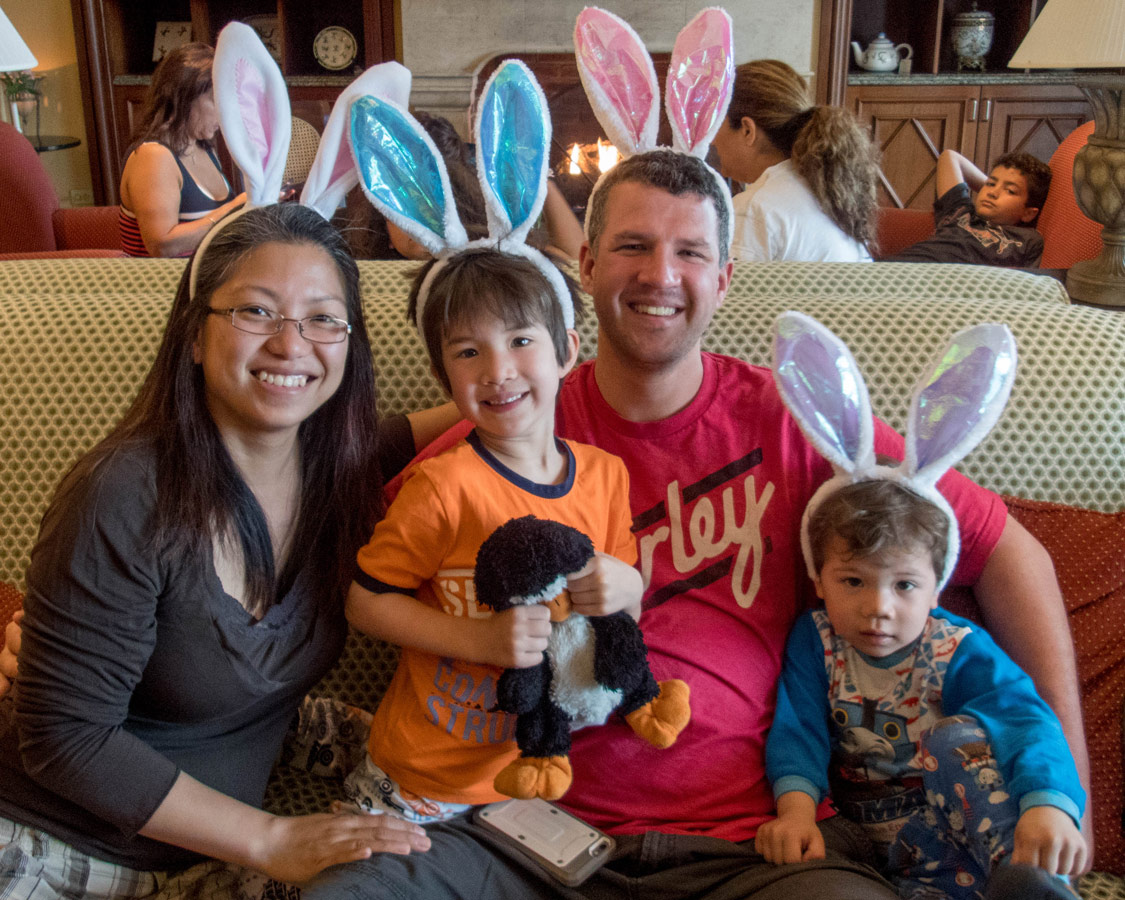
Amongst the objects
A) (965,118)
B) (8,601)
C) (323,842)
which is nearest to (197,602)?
(323,842)

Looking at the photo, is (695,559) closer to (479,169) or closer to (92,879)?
(479,169)

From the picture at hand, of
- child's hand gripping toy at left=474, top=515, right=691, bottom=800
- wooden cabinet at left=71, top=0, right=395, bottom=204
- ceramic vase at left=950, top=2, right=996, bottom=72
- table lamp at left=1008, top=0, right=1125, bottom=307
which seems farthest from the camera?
wooden cabinet at left=71, top=0, right=395, bottom=204

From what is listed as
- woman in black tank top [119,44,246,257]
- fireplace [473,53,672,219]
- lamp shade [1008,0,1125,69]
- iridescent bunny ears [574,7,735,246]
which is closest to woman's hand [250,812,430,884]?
iridescent bunny ears [574,7,735,246]

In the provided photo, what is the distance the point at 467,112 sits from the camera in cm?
528

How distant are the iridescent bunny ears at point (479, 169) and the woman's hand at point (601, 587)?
336 mm

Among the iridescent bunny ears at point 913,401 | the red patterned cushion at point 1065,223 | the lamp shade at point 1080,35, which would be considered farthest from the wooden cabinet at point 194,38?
the iridescent bunny ears at point 913,401

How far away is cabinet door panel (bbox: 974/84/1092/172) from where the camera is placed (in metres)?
5.15

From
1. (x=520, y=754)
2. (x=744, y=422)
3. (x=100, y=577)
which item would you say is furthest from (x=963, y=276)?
(x=100, y=577)

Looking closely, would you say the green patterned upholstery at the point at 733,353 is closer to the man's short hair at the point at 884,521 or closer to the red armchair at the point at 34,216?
the man's short hair at the point at 884,521

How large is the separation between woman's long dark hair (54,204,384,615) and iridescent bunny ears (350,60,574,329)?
9 cm

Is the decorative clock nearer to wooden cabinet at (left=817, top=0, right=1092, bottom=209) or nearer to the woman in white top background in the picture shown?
wooden cabinet at (left=817, top=0, right=1092, bottom=209)

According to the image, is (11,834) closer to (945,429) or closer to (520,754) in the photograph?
(520,754)

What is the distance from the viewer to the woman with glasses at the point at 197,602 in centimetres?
105

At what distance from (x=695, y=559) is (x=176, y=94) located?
2.52 m
